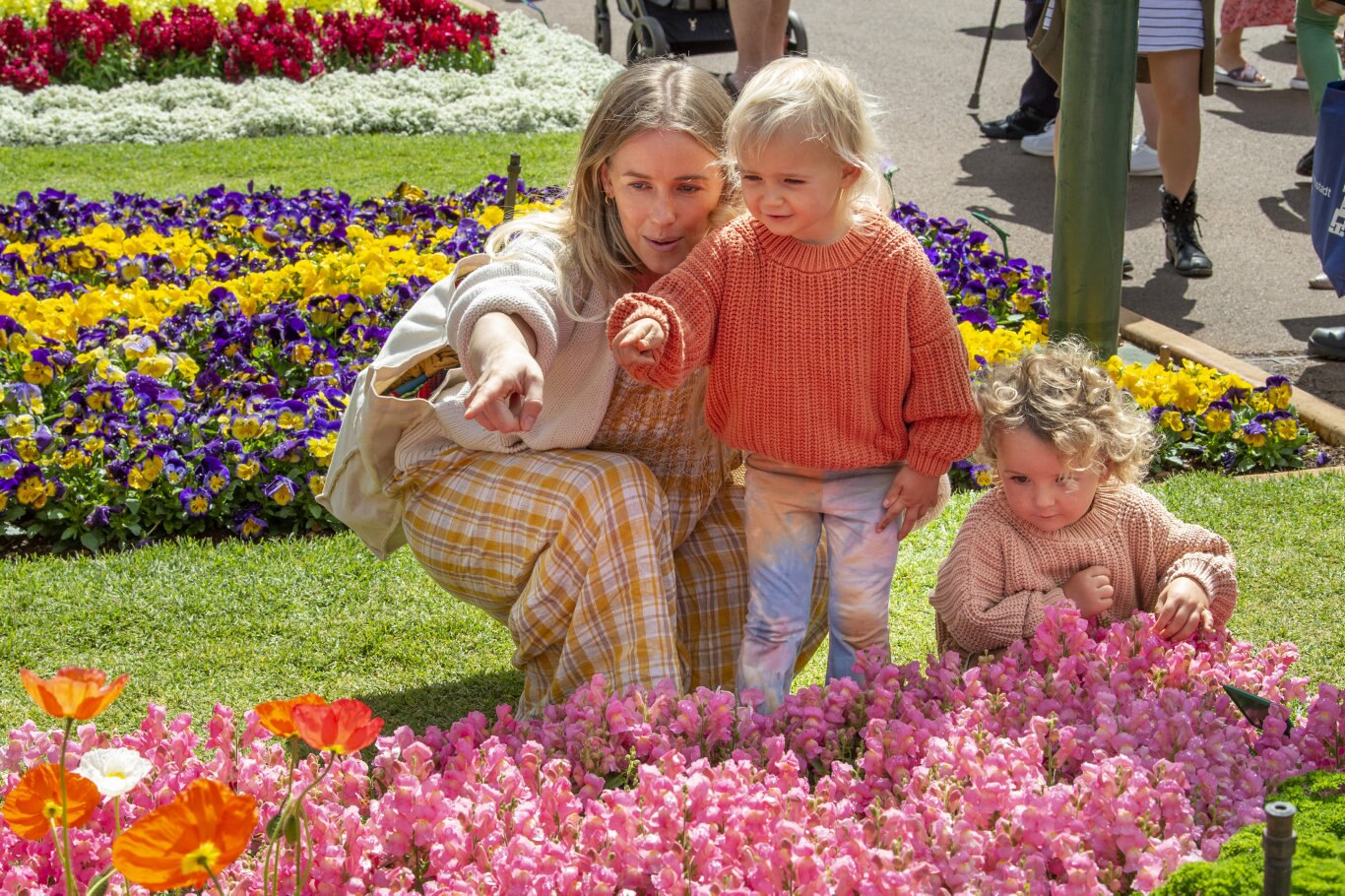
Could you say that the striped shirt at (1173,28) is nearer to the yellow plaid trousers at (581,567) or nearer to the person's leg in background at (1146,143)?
the person's leg in background at (1146,143)

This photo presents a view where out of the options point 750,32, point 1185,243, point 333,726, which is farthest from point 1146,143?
point 333,726

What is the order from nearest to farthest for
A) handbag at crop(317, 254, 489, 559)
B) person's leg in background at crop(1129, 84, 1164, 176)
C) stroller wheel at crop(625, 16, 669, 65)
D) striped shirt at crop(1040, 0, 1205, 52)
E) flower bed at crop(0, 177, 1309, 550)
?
handbag at crop(317, 254, 489, 559) < flower bed at crop(0, 177, 1309, 550) < striped shirt at crop(1040, 0, 1205, 52) < person's leg in background at crop(1129, 84, 1164, 176) < stroller wheel at crop(625, 16, 669, 65)

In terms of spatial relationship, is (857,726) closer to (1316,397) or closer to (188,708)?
(188,708)

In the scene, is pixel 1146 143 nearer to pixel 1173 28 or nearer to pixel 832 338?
pixel 1173 28

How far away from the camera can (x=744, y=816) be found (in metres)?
2.17

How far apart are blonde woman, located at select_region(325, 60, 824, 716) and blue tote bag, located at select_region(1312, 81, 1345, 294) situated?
2.65 meters

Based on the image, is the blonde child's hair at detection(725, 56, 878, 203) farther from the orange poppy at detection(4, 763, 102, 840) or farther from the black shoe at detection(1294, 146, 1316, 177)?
the black shoe at detection(1294, 146, 1316, 177)

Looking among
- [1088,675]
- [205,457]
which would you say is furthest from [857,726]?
[205,457]

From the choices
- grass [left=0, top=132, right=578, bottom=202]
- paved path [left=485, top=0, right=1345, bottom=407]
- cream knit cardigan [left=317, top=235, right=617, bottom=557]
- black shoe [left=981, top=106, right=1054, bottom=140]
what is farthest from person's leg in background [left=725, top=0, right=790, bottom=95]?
cream knit cardigan [left=317, top=235, right=617, bottom=557]

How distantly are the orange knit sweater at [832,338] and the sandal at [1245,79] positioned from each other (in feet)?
28.2

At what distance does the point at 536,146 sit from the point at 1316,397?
525 cm

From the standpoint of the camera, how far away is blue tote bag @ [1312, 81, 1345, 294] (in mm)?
4895

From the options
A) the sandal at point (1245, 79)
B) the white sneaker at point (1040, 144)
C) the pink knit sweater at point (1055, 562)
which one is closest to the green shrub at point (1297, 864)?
the pink knit sweater at point (1055, 562)

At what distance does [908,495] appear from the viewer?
2.84 m
